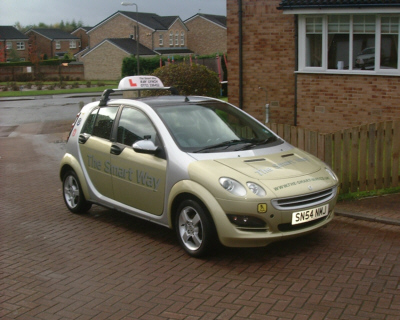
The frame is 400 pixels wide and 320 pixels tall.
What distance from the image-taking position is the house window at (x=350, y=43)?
14.0m

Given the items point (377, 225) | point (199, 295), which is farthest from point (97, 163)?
point (377, 225)

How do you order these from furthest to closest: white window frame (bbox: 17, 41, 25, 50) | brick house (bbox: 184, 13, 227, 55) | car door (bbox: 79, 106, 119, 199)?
1. white window frame (bbox: 17, 41, 25, 50)
2. brick house (bbox: 184, 13, 227, 55)
3. car door (bbox: 79, 106, 119, 199)

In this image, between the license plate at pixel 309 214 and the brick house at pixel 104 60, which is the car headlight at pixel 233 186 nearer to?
the license plate at pixel 309 214

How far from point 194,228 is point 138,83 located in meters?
3.29

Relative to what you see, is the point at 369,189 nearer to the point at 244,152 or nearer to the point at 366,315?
the point at 244,152

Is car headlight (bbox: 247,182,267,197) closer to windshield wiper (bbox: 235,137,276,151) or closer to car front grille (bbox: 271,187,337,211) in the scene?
car front grille (bbox: 271,187,337,211)

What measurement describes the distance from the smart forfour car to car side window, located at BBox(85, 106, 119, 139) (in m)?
0.01

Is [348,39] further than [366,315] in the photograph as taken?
Yes

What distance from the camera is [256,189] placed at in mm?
5914

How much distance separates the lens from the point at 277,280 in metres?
5.55

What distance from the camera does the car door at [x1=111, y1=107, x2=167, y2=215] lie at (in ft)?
22.1

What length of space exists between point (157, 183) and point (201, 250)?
1013mm

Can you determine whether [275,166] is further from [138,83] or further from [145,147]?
[138,83]

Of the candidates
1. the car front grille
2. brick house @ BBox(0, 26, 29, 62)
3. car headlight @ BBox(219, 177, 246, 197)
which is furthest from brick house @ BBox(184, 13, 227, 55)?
car headlight @ BBox(219, 177, 246, 197)
